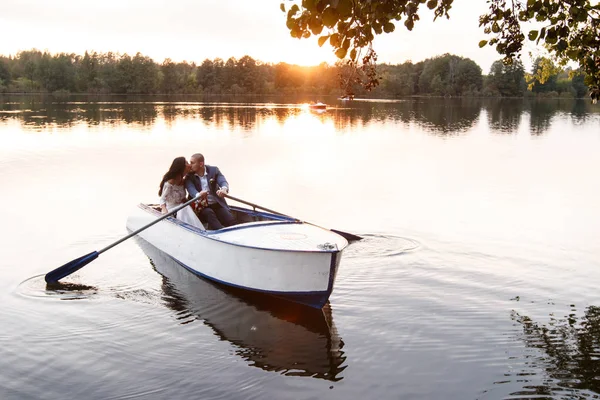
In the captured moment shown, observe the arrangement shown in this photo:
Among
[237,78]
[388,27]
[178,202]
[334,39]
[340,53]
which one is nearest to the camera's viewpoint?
→ [334,39]

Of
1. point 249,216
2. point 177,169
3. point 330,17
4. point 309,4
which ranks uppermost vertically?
point 309,4

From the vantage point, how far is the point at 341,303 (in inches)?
398

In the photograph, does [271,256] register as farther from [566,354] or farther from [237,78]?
[237,78]

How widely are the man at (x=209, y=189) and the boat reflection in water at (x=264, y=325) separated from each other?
1.26 meters

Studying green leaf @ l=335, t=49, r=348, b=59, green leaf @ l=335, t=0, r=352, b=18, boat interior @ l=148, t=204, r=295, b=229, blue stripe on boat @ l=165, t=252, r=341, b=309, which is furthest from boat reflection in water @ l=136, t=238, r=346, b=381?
green leaf @ l=335, t=0, r=352, b=18

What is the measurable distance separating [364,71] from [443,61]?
15596cm

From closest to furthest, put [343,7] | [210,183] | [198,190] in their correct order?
1. [343,7]
2. [198,190]
3. [210,183]

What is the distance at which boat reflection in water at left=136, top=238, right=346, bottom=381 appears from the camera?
8055 mm

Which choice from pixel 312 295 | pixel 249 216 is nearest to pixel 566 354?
pixel 312 295

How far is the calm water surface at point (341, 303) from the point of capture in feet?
24.5

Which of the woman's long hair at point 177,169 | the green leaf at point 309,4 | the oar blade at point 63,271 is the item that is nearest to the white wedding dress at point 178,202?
the woman's long hair at point 177,169

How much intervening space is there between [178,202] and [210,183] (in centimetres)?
84

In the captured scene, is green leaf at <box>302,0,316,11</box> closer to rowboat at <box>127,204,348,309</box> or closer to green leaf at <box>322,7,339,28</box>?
green leaf at <box>322,7,339,28</box>

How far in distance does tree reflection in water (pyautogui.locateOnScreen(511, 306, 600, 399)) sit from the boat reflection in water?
8.83ft
